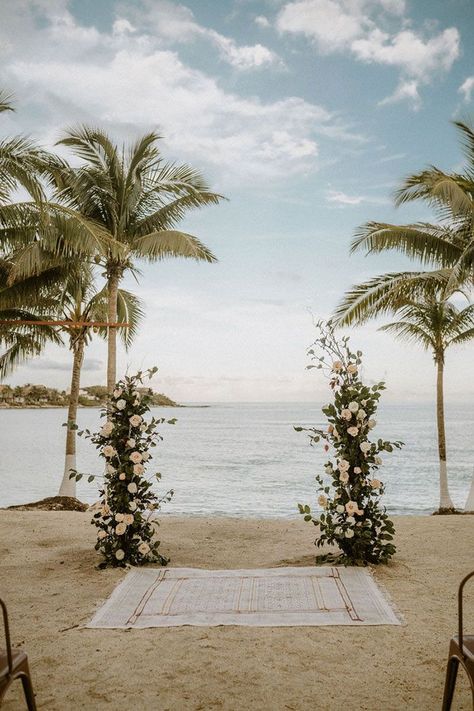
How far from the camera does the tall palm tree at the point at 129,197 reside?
1071 cm

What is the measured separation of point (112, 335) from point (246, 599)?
7.26 m

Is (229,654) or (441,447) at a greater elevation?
(441,447)

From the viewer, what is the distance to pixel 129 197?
10.9 metres

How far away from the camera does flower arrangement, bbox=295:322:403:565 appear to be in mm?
5590

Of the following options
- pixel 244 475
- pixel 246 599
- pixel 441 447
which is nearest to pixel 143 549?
pixel 246 599

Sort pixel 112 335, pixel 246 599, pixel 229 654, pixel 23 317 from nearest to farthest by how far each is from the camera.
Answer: pixel 229 654, pixel 246 599, pixel 112 335, pixel 23 317

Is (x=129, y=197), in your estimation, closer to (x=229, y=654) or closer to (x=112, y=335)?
(x=112, y=335)

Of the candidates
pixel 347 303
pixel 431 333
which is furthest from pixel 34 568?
pixel 431 333

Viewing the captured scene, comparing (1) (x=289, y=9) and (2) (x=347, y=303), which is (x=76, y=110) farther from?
(2) (x=347, y=303)

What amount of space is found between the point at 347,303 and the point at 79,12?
6593 mm

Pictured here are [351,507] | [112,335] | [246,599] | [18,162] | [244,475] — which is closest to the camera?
[246,599]

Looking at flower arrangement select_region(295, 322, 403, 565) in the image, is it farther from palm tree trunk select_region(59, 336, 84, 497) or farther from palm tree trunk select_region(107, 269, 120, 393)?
palm tree trunk select_region(59, 336, 84, 497)

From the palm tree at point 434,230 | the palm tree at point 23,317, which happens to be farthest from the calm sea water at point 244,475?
the palm tree at point 434,230

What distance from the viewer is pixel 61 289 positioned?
12859 mm
